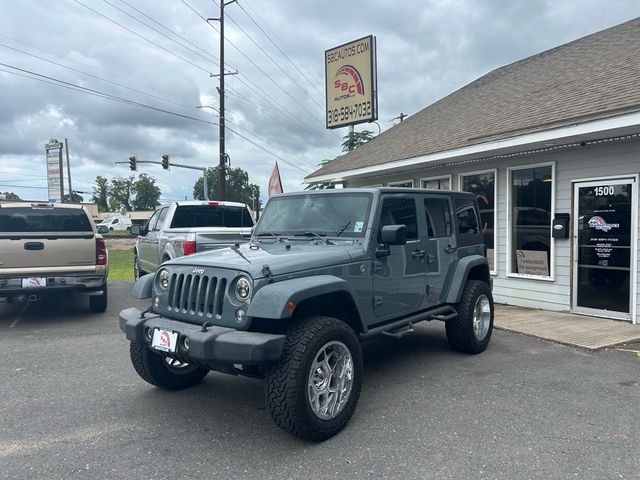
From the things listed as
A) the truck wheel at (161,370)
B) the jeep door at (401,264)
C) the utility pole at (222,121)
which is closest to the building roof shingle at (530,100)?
the jeep door at (401,264)

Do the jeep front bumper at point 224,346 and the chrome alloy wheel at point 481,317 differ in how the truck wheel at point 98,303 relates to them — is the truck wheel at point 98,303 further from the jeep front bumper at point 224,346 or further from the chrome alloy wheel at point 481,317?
the chrome alloy wheel at point 481,317

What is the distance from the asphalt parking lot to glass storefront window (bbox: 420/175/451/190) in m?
5.01

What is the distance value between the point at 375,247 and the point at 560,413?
6.56ft

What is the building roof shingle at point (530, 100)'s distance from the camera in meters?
7.61

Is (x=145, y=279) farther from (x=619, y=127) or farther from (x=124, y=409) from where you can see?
(x=619, y=127)

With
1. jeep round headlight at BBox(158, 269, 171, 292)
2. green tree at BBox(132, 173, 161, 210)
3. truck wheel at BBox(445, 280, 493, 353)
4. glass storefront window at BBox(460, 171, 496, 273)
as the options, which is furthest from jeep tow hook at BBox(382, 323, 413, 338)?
green tree at BBox(132, 173, 161, 210)

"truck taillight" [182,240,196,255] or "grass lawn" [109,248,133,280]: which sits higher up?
"truck taillight" [182,240,196,255]

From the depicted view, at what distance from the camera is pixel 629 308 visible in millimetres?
7344

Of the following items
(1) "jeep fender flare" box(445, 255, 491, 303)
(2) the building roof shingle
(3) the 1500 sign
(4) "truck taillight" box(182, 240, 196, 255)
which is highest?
(3) the 1500 sign

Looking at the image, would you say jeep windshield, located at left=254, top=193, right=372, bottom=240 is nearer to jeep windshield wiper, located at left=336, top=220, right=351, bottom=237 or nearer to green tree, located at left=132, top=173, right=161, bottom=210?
jeep windshield wiper, located at left=336, top=220, right=351, bottom=237

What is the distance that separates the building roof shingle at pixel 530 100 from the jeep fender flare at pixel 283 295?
16.9 ft

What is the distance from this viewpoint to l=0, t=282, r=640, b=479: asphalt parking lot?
3217 millimetres

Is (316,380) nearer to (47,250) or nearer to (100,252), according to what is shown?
(100,252)

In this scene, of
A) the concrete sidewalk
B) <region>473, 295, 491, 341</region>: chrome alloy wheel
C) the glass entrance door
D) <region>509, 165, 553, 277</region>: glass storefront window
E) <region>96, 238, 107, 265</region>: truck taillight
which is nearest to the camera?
<region>473, 295, 491, 341</region>: chrome alloy wheel
